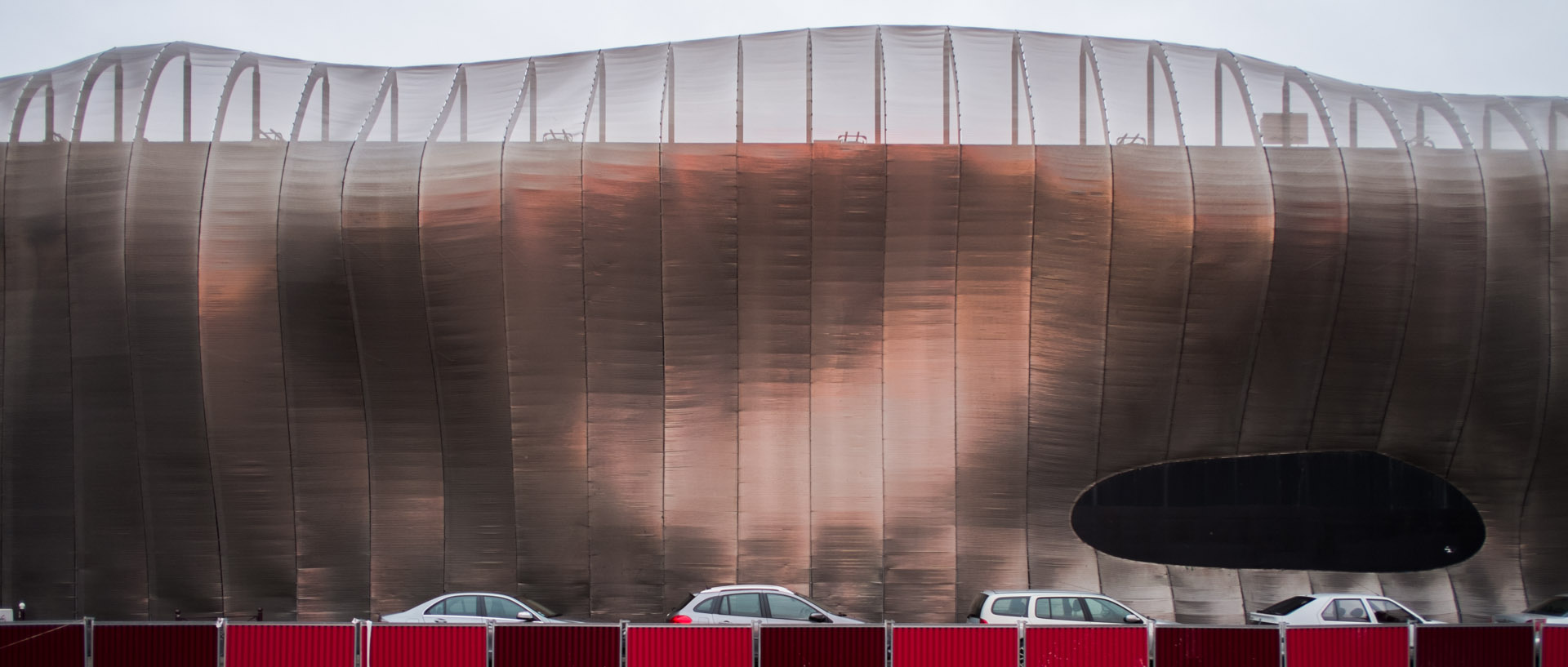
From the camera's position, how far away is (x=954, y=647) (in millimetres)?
13633

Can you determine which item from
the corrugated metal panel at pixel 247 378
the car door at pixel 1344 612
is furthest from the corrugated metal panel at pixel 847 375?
the corrugated metal panel at pixel 247 378

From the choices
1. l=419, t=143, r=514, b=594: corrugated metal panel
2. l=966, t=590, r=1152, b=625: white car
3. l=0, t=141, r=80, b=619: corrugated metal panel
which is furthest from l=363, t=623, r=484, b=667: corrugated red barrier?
l=0, t=141, r=80, b=619: corrugated metal panel

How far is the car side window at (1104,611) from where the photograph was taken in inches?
659

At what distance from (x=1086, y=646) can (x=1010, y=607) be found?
3241 millimetres

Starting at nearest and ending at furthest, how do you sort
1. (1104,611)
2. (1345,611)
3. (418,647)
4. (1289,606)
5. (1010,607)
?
(418,647)
(1104,611)
(1010,607)
(1345,611)
(1289,606)

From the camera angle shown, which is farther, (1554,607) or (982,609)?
(1554,607)

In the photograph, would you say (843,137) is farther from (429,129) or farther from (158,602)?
(158,602)

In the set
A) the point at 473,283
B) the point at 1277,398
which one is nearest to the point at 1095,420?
the point at 1277,398

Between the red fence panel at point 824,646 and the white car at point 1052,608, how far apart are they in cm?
389

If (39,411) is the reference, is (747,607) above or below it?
below

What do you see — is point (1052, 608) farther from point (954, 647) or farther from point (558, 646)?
point (558, 646)

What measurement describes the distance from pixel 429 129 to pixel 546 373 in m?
5.80

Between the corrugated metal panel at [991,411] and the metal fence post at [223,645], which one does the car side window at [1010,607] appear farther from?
the metal fence post at [223,645]

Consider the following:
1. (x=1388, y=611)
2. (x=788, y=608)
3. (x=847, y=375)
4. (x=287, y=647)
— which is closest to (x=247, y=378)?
(x=287, y=647)
